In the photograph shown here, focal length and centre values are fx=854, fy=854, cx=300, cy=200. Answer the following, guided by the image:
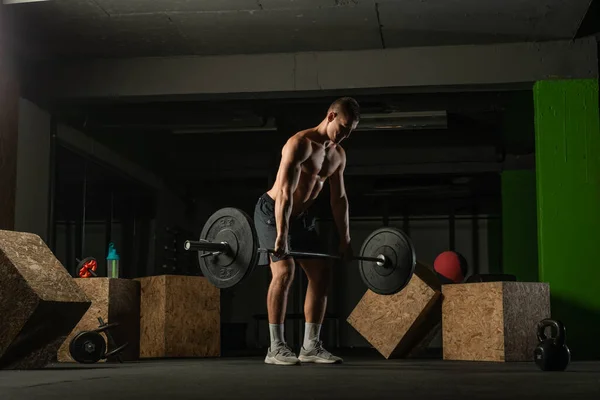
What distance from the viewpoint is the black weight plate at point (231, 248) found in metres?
3.90

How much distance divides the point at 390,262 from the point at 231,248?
1061 mm

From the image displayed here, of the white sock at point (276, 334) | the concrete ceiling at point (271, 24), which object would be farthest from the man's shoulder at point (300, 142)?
the concrete ceiling at point (271, 24)

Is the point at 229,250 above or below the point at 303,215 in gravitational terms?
below

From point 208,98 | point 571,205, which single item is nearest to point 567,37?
point 571,205

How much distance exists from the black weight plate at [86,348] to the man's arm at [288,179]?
4.94 feet

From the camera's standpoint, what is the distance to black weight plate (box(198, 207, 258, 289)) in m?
3.90

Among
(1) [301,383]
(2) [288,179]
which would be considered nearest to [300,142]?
(2) [288,179]

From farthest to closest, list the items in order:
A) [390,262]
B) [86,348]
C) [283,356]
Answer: [86,348], [390,262], [283,356]

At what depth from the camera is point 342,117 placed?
4.30 m

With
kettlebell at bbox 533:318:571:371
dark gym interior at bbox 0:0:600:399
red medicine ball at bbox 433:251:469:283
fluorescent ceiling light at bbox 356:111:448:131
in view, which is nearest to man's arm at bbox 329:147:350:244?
dark gym interior at bbox 0:0:600:399

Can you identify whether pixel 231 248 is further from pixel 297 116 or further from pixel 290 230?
pixel 297 116

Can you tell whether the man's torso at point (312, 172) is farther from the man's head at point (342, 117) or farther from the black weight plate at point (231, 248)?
the black weight plate at point (231, 248)

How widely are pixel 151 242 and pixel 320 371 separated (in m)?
7.21

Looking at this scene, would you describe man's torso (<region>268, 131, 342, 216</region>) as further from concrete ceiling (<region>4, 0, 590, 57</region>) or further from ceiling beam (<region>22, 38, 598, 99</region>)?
ceiling beam (<region>22, 38, 598, 99</region>)
